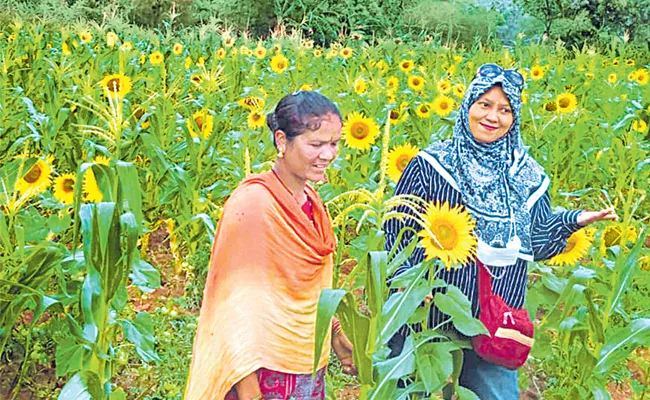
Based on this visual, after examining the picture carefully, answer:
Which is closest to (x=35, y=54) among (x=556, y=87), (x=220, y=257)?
(x=556, y=87)

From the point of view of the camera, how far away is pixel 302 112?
2.00m

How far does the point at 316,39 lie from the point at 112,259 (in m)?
20.4

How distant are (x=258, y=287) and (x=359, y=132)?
170 cm

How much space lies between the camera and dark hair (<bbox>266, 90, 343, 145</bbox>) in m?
1.99

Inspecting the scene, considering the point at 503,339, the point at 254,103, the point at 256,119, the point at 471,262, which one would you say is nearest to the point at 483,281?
the point at 471,262

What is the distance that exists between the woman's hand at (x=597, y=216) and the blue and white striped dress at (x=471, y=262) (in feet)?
0.08

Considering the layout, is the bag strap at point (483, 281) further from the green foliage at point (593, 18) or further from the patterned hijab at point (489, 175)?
the green foliage at point (593, 18)

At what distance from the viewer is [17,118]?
15.6ft

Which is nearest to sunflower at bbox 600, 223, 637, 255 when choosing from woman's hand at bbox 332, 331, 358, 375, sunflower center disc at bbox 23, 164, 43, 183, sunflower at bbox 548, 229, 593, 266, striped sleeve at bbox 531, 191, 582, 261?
sunflower at bbox 548, 229, 593, 266

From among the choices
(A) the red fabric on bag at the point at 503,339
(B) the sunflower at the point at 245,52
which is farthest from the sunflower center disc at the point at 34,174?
(B) the sunflower at the point at 245,52

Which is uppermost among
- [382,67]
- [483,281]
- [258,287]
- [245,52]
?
[258,287]

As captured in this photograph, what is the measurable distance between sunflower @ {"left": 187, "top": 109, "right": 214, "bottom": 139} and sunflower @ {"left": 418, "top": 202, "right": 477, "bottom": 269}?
2568mm

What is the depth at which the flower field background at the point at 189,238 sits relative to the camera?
2.27 meters

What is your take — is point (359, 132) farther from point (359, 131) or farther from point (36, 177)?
point (36, 177)
